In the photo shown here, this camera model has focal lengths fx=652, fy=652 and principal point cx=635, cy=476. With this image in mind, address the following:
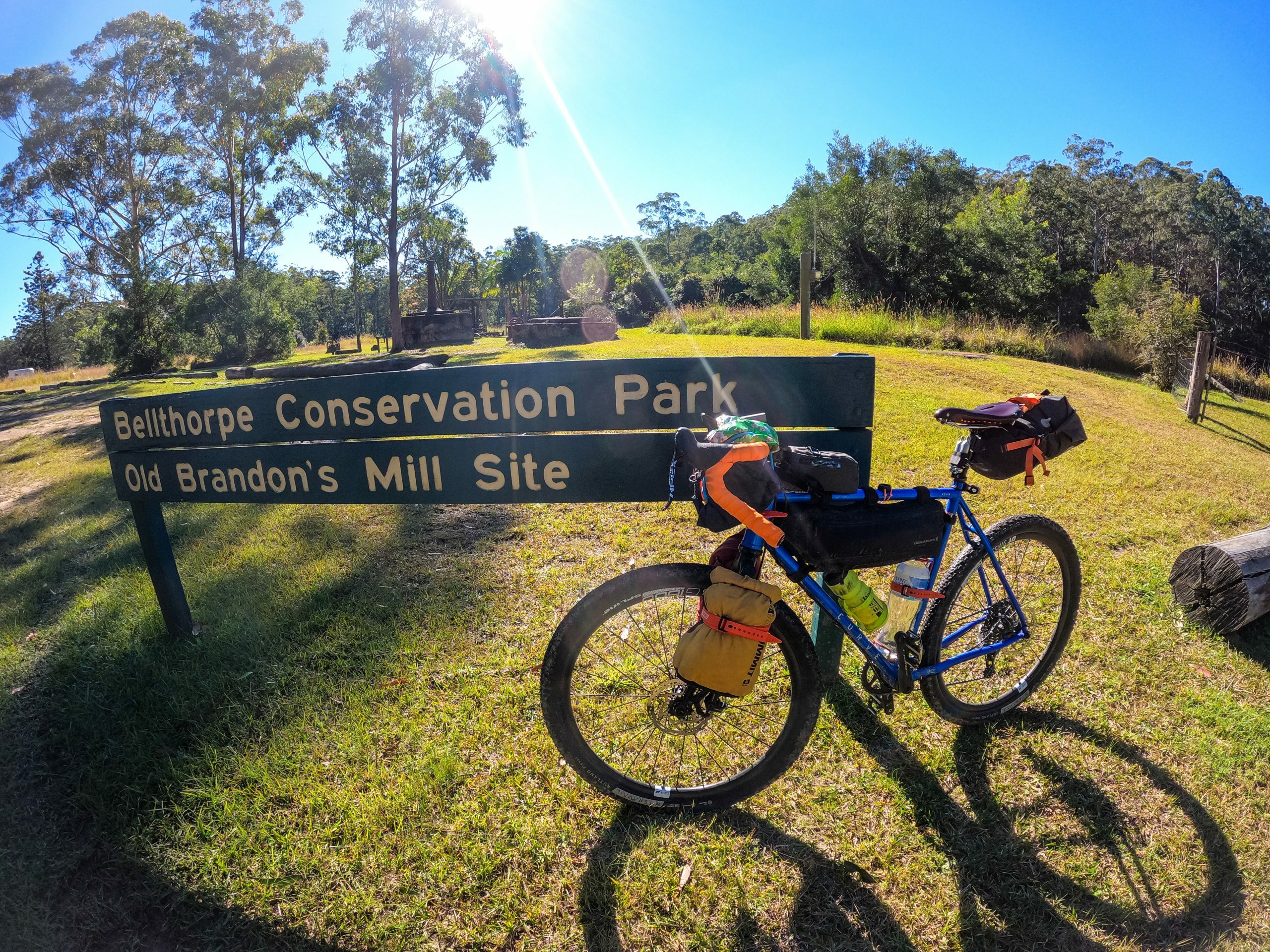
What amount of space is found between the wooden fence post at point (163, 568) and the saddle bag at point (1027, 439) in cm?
342

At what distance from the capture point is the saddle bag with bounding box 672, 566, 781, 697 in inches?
67.3

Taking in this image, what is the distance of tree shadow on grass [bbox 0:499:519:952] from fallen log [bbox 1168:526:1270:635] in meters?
3.44

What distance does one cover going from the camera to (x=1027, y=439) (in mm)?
2160

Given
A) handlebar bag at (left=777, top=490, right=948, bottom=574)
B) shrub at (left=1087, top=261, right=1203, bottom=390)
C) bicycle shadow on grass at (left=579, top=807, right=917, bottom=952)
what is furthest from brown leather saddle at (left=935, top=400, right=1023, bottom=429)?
shrub at (left=1087, top=261, right=1203, bottom=390)

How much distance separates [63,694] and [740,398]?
10.2ft

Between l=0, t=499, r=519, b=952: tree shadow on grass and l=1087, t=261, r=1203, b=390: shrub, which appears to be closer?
l=0, t=499, r=519, b=952: tree shadow on grass

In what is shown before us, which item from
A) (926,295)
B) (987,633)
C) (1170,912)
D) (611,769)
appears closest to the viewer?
(1170,912)

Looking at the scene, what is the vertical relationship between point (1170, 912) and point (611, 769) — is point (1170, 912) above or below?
below

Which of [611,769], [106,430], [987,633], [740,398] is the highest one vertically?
[740,398]

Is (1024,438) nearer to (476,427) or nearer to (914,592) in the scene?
(914,592)

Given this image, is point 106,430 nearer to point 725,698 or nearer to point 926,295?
point 725,698

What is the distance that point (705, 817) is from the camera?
2.01m

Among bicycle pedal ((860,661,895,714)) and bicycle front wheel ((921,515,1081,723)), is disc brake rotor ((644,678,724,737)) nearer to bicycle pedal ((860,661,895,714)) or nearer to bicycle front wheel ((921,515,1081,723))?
bicycle pedal ((860,661,895,714))

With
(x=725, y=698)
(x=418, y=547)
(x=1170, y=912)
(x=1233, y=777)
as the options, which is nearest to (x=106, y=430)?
(x=418, y=547)
